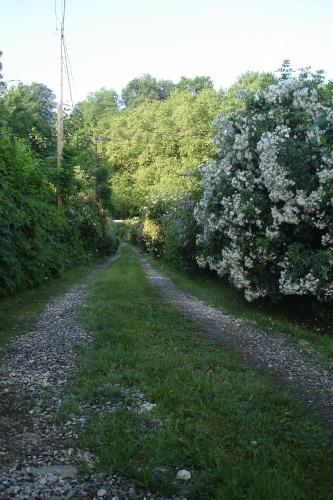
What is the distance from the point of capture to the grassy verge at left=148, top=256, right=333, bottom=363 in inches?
374

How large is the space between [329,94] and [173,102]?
5894 cm

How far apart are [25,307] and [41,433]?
7.18 m

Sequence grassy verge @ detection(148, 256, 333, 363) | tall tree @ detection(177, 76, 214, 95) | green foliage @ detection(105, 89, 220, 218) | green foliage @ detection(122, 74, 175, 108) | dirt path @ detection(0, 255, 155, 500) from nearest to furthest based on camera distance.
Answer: dirt path @ detection(0, 255, 155, 500), grassy verge @ detection(148, 256, 333, 363), green foliage @ detection(105, 89, 220, 218), tall tree @ detection(177, 76, 214, 95), green foliage @ detection(122, 74, 175, 108)

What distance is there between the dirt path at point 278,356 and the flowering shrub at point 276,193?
4.23ft

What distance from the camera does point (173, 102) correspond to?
219 ft

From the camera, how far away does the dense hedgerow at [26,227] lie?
11.5 meters

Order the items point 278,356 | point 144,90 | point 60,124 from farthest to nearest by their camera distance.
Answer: point 144,90 < point 60,124 < point 278,356

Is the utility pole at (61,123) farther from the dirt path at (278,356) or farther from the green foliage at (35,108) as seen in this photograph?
the dirt path at (278,356)

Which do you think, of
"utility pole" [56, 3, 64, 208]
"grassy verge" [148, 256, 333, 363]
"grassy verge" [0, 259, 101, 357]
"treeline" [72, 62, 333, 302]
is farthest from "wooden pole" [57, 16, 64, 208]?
"treeline" [72, 62, 333, 302]

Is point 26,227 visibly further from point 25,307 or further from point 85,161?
point 85,161

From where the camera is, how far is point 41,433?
4.72 metres

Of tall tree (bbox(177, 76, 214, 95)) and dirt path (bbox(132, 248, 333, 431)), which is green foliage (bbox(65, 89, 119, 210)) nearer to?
dirt path (bbox(132, 248, 333, 431))

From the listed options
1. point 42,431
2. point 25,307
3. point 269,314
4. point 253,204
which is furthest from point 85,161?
point 42,431

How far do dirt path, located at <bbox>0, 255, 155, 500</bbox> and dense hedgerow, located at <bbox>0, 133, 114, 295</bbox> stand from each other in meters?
3.55
